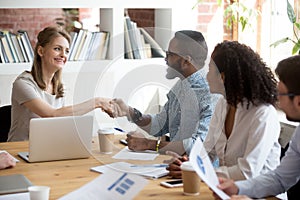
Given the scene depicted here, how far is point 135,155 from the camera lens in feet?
9.04

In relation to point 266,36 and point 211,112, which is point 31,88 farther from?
point 266,36

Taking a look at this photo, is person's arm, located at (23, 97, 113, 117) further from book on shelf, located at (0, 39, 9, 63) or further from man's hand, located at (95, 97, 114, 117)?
book on shelf, located at (0, 39, 9, 63)

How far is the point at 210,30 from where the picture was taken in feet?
15.6

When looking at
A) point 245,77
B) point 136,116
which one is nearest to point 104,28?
point 136,116

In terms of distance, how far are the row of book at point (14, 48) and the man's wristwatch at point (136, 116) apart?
1534 mm

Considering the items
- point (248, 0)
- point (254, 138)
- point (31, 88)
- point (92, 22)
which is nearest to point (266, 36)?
point (248, 0)

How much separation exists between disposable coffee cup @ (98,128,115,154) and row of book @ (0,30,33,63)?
1608 mm

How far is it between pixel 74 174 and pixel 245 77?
81cm

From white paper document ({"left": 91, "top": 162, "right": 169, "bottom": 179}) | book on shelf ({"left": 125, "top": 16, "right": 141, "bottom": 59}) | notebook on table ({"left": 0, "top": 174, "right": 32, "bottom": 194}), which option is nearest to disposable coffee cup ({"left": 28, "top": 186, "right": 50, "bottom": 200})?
notebook on table ({"left": 0, "top": 174, "right": 32, "bottom": 194})

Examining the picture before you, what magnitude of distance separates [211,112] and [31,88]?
1.15 metres

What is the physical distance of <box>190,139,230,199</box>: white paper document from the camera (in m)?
1.92

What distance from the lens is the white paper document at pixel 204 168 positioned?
1.92 m

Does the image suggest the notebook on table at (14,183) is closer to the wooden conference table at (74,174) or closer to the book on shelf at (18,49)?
the wooden conference table at (74,174)

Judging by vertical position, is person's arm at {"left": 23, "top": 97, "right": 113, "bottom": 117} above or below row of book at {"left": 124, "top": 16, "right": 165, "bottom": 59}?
below
